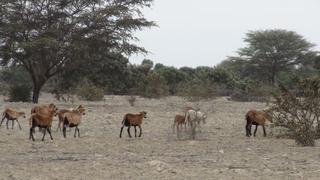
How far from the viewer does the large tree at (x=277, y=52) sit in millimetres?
62750

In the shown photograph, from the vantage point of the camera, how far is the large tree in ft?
206

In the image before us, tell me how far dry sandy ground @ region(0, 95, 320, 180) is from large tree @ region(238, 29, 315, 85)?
4513cm

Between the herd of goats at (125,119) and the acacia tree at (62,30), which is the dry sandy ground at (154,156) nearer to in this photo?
the herd of goats at (125,119)

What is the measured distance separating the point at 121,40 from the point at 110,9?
2.59m

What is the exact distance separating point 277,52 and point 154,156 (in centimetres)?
5226

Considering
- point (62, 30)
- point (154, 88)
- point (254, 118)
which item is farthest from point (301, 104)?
point (154, 88)

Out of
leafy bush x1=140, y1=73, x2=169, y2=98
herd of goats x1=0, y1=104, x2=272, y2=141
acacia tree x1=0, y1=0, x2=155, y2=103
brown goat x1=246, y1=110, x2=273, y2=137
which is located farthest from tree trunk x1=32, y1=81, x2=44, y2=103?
brown goat x1=246, y1=110, x2=273, y2=137

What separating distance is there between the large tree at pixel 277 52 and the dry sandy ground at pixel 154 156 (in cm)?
4513

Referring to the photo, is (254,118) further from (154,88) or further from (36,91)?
(154,88)

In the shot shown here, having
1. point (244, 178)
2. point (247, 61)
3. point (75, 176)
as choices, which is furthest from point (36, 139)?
point (247, 61)

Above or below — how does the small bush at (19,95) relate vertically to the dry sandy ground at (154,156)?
above

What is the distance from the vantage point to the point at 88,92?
120 ft

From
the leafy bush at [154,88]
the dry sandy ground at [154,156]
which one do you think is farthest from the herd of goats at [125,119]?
the leafy bush at [154,88]

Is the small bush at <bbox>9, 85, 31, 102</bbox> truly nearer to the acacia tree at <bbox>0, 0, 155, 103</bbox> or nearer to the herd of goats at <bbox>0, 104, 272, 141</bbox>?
the acacia tree at <bbox>0, 0, 155, 103</bbox>
